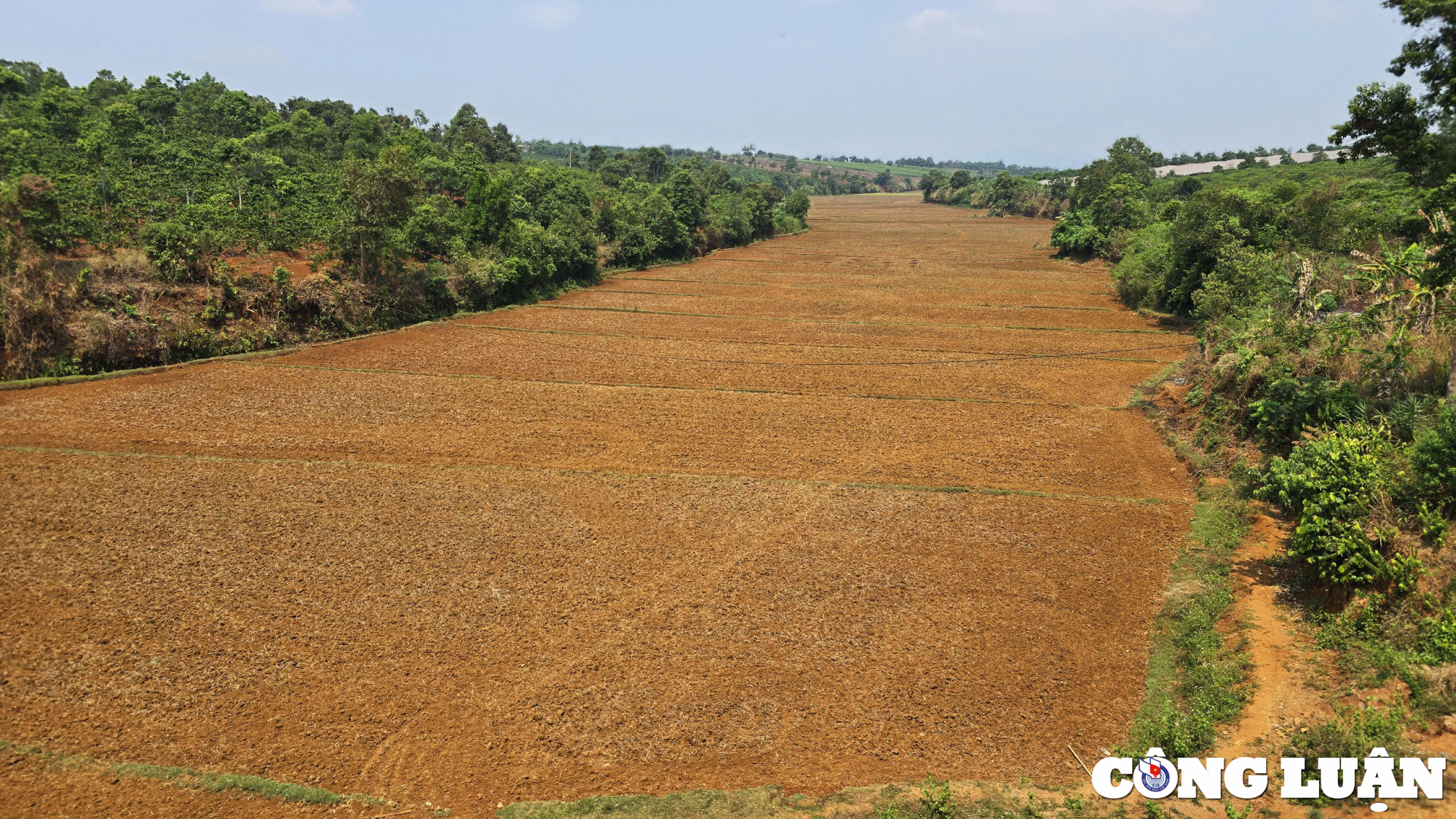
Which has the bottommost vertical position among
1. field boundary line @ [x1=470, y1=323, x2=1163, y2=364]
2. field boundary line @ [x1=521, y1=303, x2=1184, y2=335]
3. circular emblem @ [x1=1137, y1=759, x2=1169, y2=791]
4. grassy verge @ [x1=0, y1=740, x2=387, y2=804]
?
grassy verge @ [x1=0, y1=740, x2=387, y2=804]

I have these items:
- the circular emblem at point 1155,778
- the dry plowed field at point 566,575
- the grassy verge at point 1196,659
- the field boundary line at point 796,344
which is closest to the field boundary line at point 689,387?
the dry plowed field at point 566,575

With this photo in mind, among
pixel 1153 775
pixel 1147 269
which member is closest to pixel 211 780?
pixel 1153 775

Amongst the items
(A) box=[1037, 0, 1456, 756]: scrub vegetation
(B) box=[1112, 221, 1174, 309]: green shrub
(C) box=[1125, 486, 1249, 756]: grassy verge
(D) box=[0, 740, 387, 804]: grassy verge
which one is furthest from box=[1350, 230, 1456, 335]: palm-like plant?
(B) box=[1112, 221, 1174, 309]: green shrub

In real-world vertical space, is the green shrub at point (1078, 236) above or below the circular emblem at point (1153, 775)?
above

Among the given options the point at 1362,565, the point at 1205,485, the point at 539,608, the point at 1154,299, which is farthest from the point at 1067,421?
the point at 1154,299

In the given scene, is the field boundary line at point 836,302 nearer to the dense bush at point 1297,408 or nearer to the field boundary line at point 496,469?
the dense bush at point 1297,408

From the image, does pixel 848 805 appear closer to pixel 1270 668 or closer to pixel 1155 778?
pixel 1155 778

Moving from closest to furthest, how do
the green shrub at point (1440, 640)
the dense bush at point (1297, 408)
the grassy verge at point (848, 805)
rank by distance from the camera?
1. the grassy verge at point (848, 805)
2. the green shrub at point (1440, 640)
3. the dense bush at point (1297, 408)

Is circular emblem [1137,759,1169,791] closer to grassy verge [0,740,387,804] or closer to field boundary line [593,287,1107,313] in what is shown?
grassy verge [0,740,387,804]
